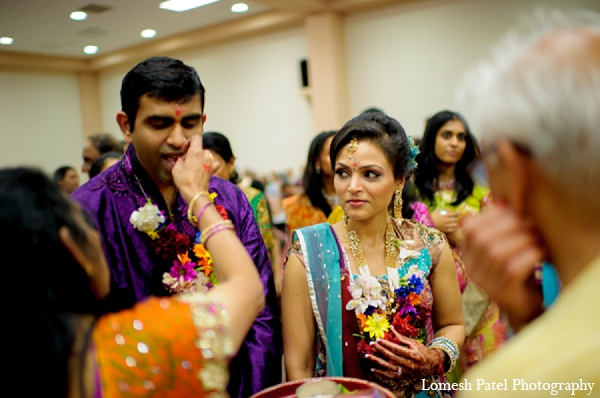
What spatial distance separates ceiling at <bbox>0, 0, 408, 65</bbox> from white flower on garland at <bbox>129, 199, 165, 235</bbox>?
5.92m

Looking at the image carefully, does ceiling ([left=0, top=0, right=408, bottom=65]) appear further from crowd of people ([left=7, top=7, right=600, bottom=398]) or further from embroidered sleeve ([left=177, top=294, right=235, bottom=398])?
embroidered sleeve ([left=177, top=294, right=235, bottom=398])

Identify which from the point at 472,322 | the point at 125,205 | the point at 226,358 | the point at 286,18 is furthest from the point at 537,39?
the point at 286,18

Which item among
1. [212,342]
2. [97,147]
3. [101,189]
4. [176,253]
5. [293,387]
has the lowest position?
[293,387]

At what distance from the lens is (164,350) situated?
3.09 feet

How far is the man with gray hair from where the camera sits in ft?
2.34

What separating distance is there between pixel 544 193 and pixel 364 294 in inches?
41.5

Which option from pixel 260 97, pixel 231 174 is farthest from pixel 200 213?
pixel 260 97

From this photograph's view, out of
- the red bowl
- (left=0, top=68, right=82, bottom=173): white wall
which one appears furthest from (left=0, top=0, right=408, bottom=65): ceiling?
the red bowl

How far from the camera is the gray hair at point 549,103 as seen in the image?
0.73 m

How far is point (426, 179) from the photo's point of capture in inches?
135

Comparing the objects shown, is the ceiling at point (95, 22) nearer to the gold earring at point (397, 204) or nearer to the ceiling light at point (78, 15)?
the ceiling light at point (78, 15)

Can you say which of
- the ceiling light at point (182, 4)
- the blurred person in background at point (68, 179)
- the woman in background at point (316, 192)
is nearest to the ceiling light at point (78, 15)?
the ceiling light at point (182, 4)

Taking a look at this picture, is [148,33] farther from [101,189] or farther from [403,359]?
[403,359]

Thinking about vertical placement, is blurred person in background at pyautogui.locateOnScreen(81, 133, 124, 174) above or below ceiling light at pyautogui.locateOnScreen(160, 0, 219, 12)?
below
